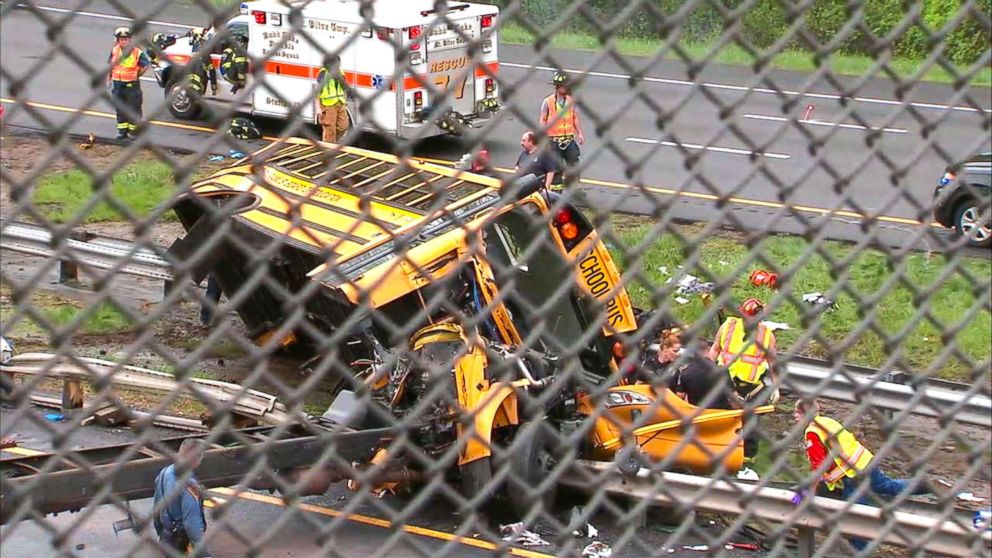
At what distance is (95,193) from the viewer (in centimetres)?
189

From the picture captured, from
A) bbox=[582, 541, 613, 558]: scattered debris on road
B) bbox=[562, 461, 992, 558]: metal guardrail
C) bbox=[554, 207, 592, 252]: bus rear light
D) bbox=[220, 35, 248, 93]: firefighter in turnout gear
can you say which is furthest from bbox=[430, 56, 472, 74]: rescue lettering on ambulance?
bbox=[582, 541, 613, 558]: scattered debris on road

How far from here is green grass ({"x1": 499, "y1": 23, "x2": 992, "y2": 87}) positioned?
2.50 m

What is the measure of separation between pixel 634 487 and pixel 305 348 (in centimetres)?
742

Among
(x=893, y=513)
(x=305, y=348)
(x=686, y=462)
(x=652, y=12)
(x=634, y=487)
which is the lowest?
(x=305, y=348)

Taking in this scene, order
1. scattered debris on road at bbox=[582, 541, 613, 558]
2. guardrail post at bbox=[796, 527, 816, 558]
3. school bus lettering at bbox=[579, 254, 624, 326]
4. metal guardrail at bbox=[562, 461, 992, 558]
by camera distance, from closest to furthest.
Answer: metal guardrail at bbox=[562, 461, 992, 558], guardrail post at bbox=[796, 527, 816, 558], school bus lettering at bbox=[579, 254, 624, 326], scattered debris on road at bbox=[582, 541, 613, 558]

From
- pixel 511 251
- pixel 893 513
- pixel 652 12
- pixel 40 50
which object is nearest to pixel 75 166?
pixel 40 50

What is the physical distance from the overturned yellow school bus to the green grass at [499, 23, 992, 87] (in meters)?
0.27

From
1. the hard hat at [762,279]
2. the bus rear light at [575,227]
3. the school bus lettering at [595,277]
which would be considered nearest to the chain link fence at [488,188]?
the school bus lettering at [595,277]

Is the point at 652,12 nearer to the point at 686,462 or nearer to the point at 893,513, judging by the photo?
the point at 893,513

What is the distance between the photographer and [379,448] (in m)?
6.71

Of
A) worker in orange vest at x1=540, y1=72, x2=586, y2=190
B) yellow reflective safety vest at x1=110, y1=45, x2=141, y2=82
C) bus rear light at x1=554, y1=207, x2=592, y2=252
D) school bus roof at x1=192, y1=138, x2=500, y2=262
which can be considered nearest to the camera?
yellow reflective safety vest at x1=110, y1=45, x2=141, y2=82

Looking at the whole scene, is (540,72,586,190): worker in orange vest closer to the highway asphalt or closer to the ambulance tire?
the highway asphalt

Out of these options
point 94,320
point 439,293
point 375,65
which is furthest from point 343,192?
point 94,320

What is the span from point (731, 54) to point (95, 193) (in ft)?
5.04
